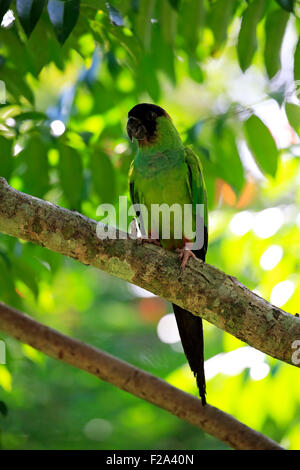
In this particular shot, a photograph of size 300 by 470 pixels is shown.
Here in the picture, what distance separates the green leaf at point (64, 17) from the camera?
253cm

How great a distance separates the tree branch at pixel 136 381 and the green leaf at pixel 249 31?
2.08 meters

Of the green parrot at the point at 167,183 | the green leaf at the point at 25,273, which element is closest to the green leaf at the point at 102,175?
the green parrot at the point at 167,183

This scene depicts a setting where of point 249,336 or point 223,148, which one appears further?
point 223,148

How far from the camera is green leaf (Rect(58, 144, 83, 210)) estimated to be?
10.9ft

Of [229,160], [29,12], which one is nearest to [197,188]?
[229,160]

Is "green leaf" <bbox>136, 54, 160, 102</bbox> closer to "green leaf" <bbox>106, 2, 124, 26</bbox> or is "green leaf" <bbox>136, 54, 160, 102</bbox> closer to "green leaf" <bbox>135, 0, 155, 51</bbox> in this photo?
"green leaf" <bbox>135, 0, 155, 51</bbox>

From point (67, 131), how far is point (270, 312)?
5.69 feet

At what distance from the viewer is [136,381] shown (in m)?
3.45

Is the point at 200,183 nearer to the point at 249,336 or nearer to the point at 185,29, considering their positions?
the point at 185,29

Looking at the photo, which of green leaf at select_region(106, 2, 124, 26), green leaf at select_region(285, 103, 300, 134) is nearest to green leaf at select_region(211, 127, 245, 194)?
green leaf at select_region(285, 103, 300, 134)

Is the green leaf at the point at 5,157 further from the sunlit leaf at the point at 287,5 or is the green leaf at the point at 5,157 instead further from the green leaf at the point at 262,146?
the sunlit leaf at the point at 287,5

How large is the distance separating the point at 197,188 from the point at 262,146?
53 cm

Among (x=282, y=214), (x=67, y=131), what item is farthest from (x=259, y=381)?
(x=67, y=131)

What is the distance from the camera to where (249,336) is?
268 cm
